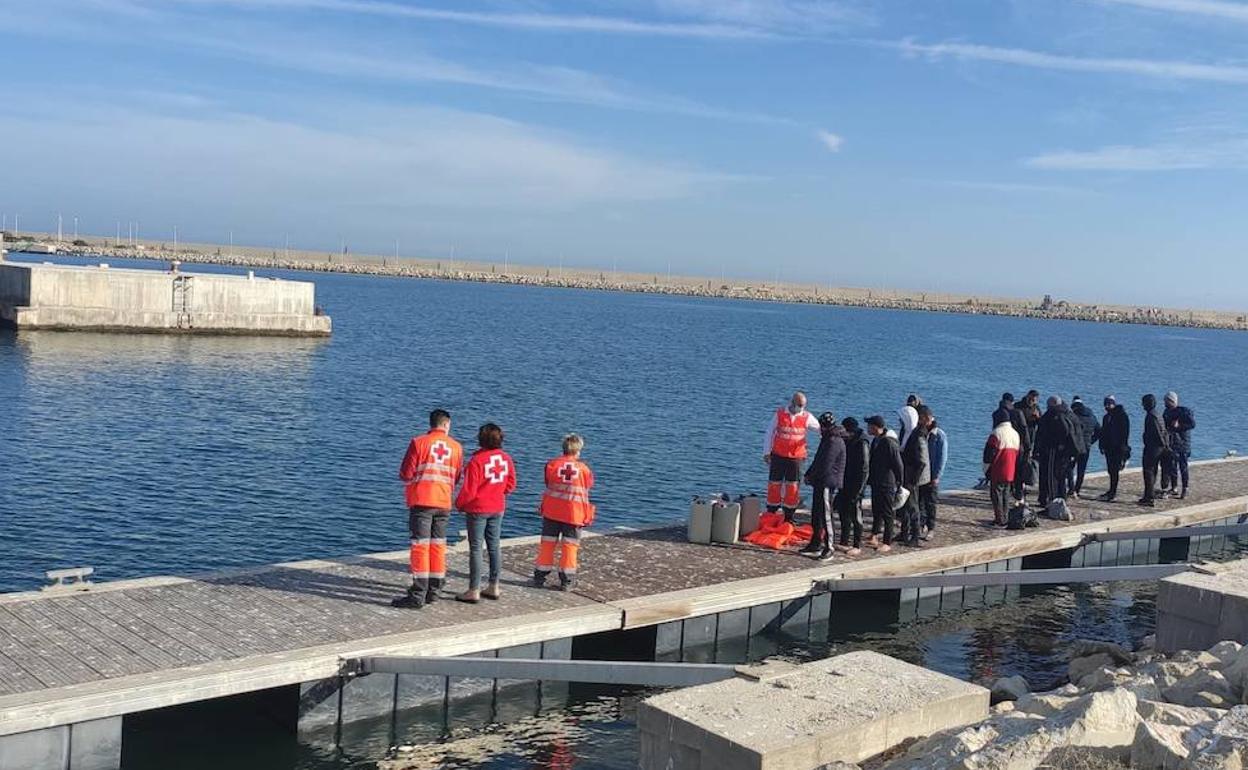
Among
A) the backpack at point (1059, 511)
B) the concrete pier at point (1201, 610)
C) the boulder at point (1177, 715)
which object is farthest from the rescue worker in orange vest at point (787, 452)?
the boulder at point (1177, 715)

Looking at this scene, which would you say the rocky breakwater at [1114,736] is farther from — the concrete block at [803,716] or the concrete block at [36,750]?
the concrete block at [36,750]

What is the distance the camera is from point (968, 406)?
4703cm

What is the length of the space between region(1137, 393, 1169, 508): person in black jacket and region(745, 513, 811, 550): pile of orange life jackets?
21.3ft

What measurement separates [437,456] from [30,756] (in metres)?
3.86

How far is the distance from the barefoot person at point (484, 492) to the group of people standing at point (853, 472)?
4101 millimetres

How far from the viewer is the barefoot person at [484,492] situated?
424 inches

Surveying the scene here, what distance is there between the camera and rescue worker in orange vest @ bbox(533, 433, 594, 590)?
11156 millimetres

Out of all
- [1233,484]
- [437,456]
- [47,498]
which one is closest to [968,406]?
[1233,484]

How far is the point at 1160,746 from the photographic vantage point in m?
6.20

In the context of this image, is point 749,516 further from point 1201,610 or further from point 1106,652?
point 1201,610

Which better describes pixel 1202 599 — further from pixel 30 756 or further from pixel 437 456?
pixel 30 756

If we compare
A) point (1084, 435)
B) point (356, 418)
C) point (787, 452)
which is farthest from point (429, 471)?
point (356, 418)

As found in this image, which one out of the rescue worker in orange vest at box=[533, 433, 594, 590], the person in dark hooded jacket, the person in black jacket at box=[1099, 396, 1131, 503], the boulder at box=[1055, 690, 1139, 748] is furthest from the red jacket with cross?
the person in black jacket at box=[1099, 396, 1131, 503]

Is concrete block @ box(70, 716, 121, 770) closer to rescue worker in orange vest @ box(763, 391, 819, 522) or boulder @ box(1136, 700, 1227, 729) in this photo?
boulder @ box(1136, 700, 1227, 729)
